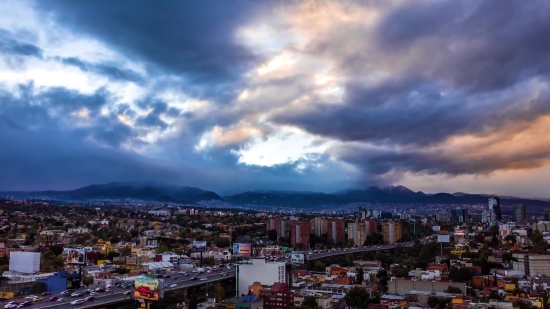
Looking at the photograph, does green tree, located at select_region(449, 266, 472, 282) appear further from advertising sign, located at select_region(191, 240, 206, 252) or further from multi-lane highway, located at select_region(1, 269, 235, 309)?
advertising sign, located at select_region(191, 240, 206, 252)

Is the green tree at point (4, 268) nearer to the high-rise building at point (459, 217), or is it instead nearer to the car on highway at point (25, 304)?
the car on highway at point (25, 304)

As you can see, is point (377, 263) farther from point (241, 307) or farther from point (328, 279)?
point (241, 307)

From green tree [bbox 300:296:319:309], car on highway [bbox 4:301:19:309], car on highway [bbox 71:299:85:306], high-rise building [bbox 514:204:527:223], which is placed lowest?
green tree [bbox 300:296:319:309]

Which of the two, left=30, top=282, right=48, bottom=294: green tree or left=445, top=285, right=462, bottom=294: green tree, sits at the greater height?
left=30, top=282, right=48, bottom=294: green tree

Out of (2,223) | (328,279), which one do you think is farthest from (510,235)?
(2,223)

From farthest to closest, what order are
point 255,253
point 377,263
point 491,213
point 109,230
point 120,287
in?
point 491,213 → point 109,230 → point 255,253 → point 377,263 → point 120,287

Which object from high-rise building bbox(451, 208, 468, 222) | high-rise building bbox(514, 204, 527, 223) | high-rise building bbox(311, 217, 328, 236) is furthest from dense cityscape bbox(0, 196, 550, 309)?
high-rise building bbox(514, 204, 527, 223)

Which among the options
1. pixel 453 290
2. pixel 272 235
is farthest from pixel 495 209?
pixel 453 290

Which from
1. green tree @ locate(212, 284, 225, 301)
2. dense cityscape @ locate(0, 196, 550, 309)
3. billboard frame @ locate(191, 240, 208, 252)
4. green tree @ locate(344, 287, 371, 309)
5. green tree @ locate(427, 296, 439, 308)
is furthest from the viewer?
billboard frame @ locate(191, 240, 208, 252)
